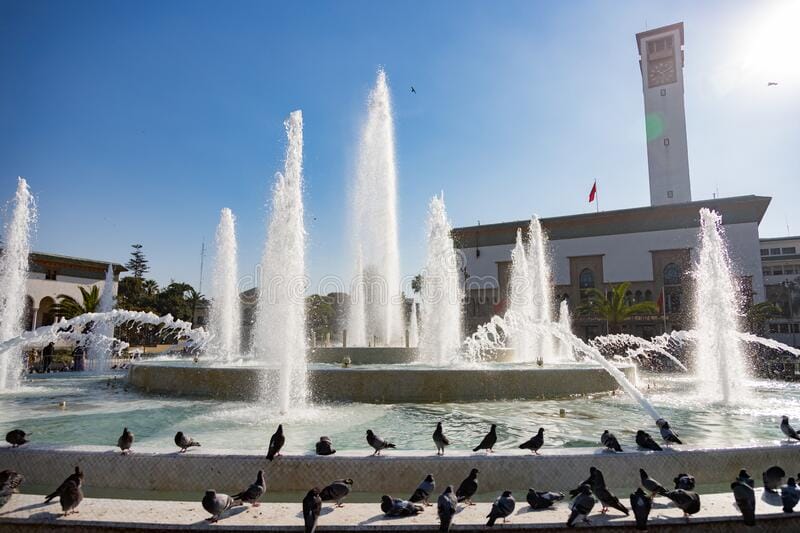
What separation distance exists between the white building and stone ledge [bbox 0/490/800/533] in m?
36.9

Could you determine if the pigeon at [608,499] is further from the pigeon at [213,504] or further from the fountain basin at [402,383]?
the fountain basin at [402,383]

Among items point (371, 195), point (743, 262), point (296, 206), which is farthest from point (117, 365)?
point (743, 262)

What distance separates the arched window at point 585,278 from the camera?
4684 cm

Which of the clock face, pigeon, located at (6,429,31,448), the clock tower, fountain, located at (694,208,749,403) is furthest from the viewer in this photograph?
the clock face

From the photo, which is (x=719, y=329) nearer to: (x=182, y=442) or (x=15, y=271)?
(x=182, y=442)

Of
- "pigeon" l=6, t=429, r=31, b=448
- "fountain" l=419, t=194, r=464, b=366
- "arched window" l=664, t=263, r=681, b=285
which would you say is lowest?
"pigeon" l=6, t=429, r=31, b=448

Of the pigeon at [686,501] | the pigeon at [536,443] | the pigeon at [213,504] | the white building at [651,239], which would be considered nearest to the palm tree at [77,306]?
the white building at [651,239]

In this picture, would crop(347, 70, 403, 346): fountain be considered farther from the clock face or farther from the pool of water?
the clock face

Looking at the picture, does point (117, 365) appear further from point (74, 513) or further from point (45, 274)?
point (45, 274)

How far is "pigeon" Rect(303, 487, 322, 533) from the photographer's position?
3730 mm

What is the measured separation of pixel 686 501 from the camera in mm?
4012

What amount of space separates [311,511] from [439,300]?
45.0 feet

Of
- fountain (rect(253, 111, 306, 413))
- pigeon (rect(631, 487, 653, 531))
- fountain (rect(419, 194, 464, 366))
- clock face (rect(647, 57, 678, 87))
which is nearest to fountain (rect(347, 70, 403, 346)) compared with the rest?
fountain (rect(419, 194, 464, 366))

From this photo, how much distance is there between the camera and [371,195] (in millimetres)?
24422
